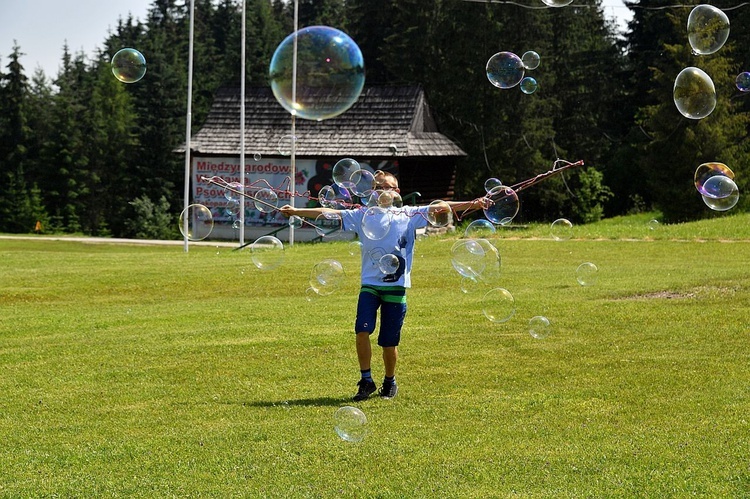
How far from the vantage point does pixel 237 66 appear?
240ft

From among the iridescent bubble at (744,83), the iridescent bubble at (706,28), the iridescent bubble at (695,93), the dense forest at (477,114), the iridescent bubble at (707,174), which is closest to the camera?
the iridescent bubble at (695,93)

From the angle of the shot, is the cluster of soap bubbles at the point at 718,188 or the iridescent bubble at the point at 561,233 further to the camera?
the iridescent bubble at the point at 561,233

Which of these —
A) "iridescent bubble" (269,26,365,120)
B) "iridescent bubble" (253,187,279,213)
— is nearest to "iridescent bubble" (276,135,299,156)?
"iridescent bubble" (253,187,279,213)

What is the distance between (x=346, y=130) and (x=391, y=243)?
31497 mm

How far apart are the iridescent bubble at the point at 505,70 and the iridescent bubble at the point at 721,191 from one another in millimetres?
2619

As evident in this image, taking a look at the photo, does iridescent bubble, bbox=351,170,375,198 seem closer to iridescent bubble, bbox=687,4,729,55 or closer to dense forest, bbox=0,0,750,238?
iridescent bubble, bbox=687,4,729,55

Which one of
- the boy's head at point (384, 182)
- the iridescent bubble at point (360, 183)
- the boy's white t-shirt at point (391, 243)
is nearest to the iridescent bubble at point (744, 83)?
the iridescent bubble at point (360, 183)

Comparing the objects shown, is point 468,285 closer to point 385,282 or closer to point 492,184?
point 492,184

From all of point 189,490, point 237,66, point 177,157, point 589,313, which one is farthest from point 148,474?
point 237,66

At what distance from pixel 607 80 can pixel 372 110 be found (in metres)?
23.1

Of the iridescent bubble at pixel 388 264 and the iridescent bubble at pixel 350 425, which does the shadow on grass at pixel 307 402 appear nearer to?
the iridescent bubble at pixel 350 425

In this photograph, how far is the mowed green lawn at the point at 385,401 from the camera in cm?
650

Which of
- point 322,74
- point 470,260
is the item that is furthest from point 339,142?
point 470,260

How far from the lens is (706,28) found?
11.3 metres
